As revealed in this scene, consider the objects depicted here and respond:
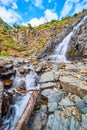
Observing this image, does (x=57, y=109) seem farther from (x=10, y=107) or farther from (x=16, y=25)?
(x=16, y=25)

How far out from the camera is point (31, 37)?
31.0m

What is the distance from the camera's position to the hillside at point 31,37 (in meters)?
24.6

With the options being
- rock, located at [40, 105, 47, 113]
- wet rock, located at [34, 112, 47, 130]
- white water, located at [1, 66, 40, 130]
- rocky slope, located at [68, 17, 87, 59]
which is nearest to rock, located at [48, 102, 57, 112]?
rock, located at [40, 105, 47, 113]

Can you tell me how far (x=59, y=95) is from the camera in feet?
19.9

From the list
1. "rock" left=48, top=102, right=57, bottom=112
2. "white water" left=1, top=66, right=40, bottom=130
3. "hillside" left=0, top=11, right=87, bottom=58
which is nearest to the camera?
"white water" left=1, top=66, right=40, bottom=130

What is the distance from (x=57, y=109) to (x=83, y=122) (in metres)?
1.10

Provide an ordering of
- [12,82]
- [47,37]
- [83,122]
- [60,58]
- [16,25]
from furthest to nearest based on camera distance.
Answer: [16,25] < [47,37] < [60,58] < [12,82] < [83,122]

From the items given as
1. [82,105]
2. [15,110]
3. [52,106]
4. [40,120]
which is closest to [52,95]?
[52,106]

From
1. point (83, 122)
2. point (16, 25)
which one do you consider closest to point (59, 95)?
point (83, 122)

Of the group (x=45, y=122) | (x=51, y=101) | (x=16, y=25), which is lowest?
(x=45, y=122)

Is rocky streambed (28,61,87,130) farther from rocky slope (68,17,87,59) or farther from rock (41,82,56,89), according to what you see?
rocky slope (68,17,87,59)

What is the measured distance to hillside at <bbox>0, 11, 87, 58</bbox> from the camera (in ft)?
80.7

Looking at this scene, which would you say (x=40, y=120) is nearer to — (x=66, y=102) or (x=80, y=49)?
(x=66, y=102)

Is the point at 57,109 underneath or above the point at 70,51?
underneath
